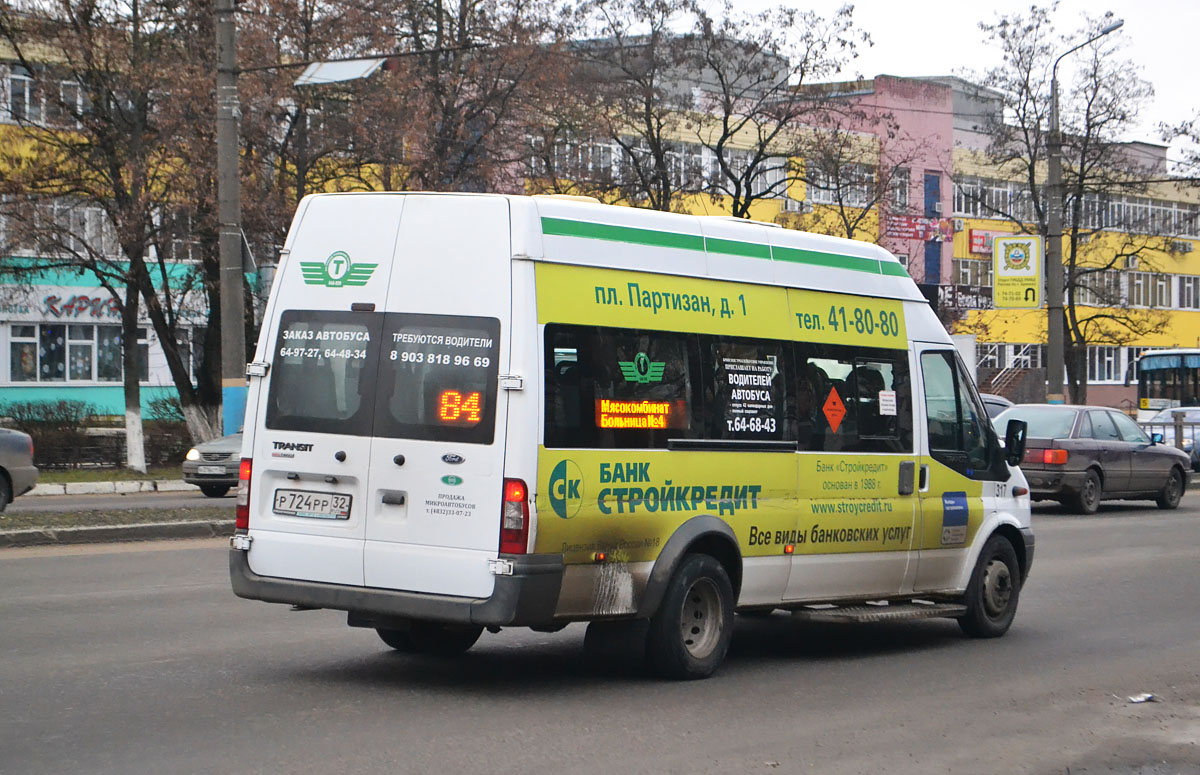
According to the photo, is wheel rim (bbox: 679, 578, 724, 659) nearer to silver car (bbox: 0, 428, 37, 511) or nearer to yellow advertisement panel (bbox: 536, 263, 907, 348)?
yellow advertisement panel (bbox: 536, 263, 907, 348)

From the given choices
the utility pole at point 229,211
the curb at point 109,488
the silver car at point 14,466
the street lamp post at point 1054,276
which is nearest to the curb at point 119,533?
the utility pole at point 229,211

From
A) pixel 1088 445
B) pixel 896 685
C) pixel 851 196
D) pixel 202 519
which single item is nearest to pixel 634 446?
pixel 896 685

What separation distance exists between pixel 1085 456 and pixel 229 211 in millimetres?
13346

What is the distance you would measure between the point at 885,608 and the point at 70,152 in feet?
85.2

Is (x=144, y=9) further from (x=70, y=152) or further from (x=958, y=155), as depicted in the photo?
(x=958, y=155)

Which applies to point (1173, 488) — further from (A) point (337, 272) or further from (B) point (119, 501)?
(A) point (337, 272)

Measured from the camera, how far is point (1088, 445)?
23297mm

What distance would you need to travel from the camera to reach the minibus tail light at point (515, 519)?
7391 mm

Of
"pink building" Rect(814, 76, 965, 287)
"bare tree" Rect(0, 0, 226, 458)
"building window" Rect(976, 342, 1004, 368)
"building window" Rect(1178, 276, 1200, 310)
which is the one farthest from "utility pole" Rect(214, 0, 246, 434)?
"building window" Rect(1178, 276, 1200, 310)

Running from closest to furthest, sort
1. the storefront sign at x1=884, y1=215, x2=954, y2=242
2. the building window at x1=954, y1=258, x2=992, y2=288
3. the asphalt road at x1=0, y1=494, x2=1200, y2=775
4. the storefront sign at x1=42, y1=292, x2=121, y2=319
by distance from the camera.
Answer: the asphalt road at x1=0, y1=494, x2=1200, y2=775 < the storefront sign at x1=42, y1=292, x2=121, y2=319 < the storefront sign at x1=884, y1=215, x2=954, y2=242 < the building window at x1=954, y1=258, x2=992, y2=288

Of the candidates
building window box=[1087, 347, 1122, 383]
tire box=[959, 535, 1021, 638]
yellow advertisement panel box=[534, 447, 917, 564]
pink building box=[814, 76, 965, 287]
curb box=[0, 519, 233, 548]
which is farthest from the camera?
building window box=[1087, 347, 1122, 383]

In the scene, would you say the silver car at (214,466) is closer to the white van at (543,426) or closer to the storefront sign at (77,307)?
the white van at (543,426)

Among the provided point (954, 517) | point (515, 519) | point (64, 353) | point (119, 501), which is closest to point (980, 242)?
point (64, 353)

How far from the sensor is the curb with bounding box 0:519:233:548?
15.5 metres
